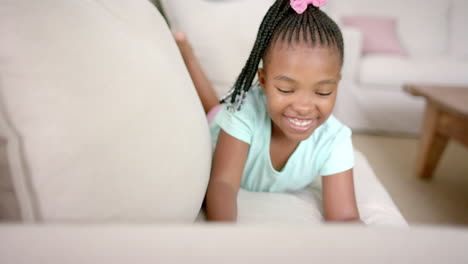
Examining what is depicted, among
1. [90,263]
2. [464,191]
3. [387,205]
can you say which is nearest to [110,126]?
[90,263]

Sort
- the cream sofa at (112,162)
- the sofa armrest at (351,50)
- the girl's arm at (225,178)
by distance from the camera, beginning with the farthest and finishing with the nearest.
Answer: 1. the sofa armrest at (351,50)
2. the girl's arm at (225,178)
3. the cream sofa at (112,162)

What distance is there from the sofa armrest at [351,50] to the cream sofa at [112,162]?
178 centimetres

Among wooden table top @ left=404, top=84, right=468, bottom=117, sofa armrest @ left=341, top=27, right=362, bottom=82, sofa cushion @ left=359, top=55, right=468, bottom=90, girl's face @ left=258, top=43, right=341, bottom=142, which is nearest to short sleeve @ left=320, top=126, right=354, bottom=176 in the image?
girl's face @ left=258, top=43, right=341, bottom=142

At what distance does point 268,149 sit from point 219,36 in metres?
0.61

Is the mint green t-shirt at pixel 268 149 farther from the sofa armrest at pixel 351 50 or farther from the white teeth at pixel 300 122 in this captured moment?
the sofa armrest at pixel 351 50

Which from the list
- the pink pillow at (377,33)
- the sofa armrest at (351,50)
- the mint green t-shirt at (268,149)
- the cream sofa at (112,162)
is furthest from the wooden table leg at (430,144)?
the cream sofa at (112,162)

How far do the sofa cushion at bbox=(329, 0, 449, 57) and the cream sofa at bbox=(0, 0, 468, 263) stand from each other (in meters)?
2.91

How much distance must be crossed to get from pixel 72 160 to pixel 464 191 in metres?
1.97

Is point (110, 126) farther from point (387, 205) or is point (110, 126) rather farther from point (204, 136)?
point (387, 205)

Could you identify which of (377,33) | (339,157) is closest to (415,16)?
(377,33)

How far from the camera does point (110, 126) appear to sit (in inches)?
16.4

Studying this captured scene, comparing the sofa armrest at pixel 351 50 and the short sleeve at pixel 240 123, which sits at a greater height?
the short sleeve at pixel 240 123

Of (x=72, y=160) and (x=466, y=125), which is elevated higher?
(x=72, y=160)

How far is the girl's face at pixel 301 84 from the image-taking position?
683 millimetres
